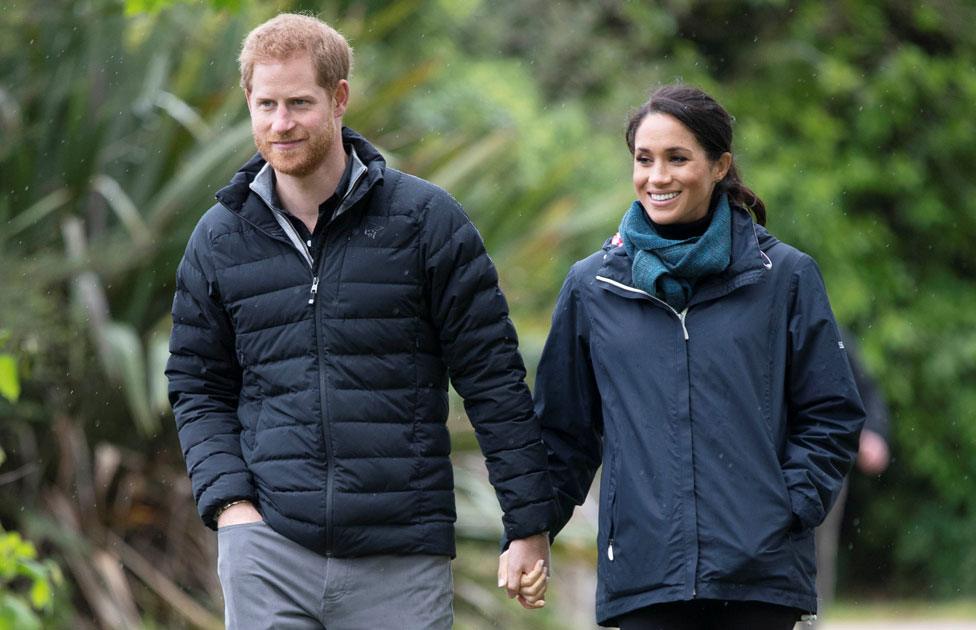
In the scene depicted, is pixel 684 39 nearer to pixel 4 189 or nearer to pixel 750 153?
pixel 750 153

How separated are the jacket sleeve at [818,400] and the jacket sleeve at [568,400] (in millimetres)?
531

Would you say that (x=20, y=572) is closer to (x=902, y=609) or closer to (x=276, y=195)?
(x=276, y=195)

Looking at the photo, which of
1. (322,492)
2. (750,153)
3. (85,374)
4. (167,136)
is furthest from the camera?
(750,153)

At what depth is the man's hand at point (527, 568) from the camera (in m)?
4.23

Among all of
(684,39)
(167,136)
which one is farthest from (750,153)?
(167,136)

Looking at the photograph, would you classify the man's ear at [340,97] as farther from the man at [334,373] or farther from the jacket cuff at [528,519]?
the jacket cuff at [528,519]

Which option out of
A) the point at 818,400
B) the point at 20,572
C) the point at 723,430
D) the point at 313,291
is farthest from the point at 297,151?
the point at 20,572

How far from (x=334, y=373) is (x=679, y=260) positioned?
87cm

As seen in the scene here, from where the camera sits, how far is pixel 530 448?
420 cm

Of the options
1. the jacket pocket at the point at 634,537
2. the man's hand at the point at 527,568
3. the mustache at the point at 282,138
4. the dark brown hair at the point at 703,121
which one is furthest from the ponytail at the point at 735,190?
the mustache at the point at 282,138

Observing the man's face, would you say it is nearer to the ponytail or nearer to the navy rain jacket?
the navy rain jacket

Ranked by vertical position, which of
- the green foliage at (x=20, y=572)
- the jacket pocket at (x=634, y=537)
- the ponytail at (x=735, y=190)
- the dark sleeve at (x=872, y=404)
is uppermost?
the ponytail at (x=735, y=190)

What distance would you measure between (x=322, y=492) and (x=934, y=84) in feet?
40.3

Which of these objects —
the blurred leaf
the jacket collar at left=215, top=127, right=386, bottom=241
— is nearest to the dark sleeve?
the jacket collar at left=215, top=127, right=386, bottom=241
